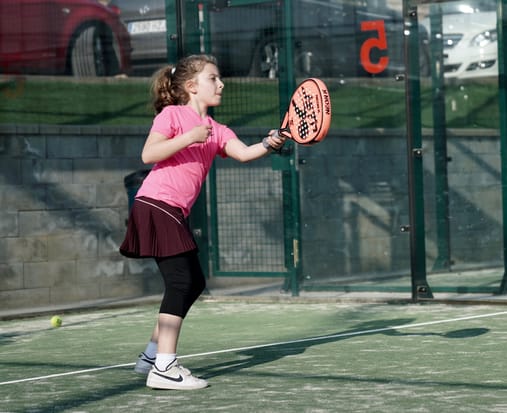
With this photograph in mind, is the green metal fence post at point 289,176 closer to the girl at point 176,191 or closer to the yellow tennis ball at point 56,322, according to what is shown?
the yellow tennis ball at point 56,322

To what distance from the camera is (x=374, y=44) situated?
1237 centimetres

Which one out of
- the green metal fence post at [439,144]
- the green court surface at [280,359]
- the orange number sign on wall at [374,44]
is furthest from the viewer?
the green metal fence post at [439,144]

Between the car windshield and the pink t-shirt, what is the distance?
18.5ft

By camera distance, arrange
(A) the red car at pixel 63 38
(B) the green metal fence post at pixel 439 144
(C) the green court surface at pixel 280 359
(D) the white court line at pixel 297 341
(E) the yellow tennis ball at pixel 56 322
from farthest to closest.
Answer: (B) the green metal fence post at pixel 439 144 → (A) the red car at pixel 63 38 → (E) the yellow tennis ball at pixel 56 322 → (D) the white court line at pixel 297 341 → (C) the green court surface at pixel 280 359

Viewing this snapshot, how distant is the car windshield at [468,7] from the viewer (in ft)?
39.3

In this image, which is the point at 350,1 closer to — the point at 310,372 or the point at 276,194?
the point at 276,194

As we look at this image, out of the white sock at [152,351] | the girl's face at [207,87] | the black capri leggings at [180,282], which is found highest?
the girl's face at [207,87]

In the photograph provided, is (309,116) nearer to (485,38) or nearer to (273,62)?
(273,62)

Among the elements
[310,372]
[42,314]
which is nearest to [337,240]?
[42,314]

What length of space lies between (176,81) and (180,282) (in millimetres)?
1130

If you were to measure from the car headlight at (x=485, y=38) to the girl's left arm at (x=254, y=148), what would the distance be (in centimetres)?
566

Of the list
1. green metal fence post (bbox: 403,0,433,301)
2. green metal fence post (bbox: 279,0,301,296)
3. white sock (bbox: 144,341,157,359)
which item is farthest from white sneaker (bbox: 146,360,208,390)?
green metal fence post (bbox: 279,0,301,296)

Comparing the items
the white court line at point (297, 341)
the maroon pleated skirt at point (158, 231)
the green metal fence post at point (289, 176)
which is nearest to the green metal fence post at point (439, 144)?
the green metal fence post at point (289, 176)

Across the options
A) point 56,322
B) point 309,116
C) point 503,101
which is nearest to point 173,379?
point 309,116
